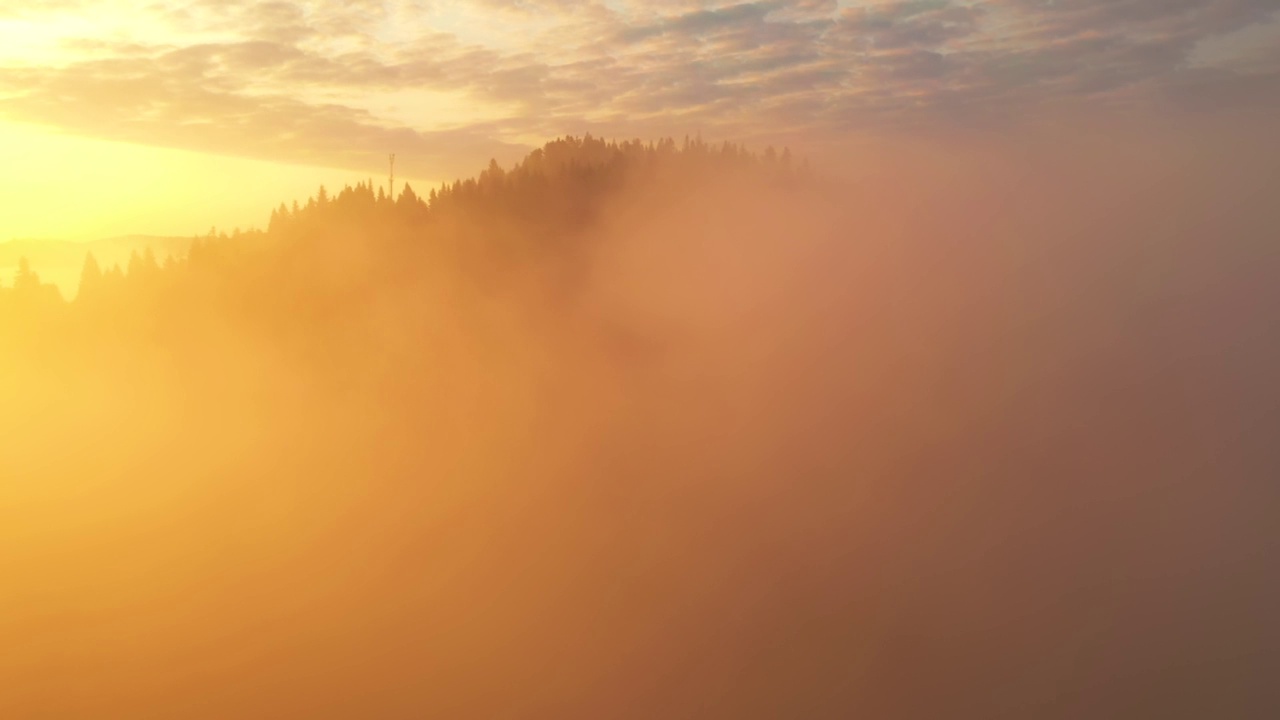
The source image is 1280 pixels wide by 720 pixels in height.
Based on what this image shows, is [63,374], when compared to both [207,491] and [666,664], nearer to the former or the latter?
[207,491]

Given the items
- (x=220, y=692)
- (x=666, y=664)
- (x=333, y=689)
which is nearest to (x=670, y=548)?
(x=666, y=664)

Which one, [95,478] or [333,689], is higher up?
[95,478]

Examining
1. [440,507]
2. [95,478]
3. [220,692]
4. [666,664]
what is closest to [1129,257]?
[666,664]

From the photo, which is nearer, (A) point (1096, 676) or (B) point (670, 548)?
(A) point (1096, 676)

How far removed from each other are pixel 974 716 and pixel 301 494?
116 metres


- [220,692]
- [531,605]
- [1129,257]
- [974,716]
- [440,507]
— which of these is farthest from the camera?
[1129,257]

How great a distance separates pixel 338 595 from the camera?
514 ft

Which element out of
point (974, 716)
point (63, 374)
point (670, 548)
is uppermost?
point (63, 374)

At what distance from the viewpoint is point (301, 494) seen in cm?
18138

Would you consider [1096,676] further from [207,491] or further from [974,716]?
[207,491]

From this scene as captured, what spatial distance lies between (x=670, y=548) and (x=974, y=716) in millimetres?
51805

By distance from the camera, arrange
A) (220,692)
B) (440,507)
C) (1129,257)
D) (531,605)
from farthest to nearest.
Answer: (1129,257), (440,507), (531,605), (220,692)

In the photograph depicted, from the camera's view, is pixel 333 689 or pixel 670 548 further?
pixel 670 548

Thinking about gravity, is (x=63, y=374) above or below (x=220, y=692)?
above
